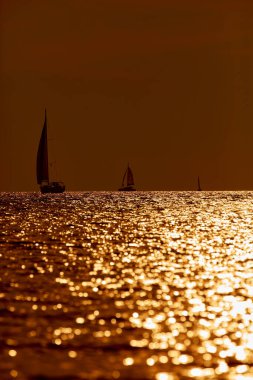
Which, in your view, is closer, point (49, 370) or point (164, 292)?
point (49, 370)

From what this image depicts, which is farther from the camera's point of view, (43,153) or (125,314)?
(43,153)

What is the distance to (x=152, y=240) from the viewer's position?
8312cm

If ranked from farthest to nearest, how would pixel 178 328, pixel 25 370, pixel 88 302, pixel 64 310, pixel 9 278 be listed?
Result: pixel 9 278, pixel 88 302, pixel 64 310, pixel 178 328, pixel 25 370

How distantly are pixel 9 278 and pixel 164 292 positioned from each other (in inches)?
338

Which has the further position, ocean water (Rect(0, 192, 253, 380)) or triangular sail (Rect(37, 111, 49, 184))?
triangular sail (Rect(37, 111, 49, 184))

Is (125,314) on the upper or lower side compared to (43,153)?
upper

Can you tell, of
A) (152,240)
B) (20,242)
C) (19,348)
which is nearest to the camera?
(19,348)

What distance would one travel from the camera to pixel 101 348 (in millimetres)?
29812

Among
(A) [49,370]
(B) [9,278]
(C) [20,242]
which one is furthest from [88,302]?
(C) [20,242]

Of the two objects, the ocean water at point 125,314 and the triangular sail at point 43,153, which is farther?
the triangular sail at point 43,153

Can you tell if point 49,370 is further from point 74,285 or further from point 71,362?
point 74,285

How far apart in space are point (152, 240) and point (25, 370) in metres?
56.6

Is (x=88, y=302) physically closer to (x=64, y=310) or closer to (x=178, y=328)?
(x=64, y=310)

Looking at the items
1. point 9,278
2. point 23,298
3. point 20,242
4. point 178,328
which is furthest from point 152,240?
point 178,328
